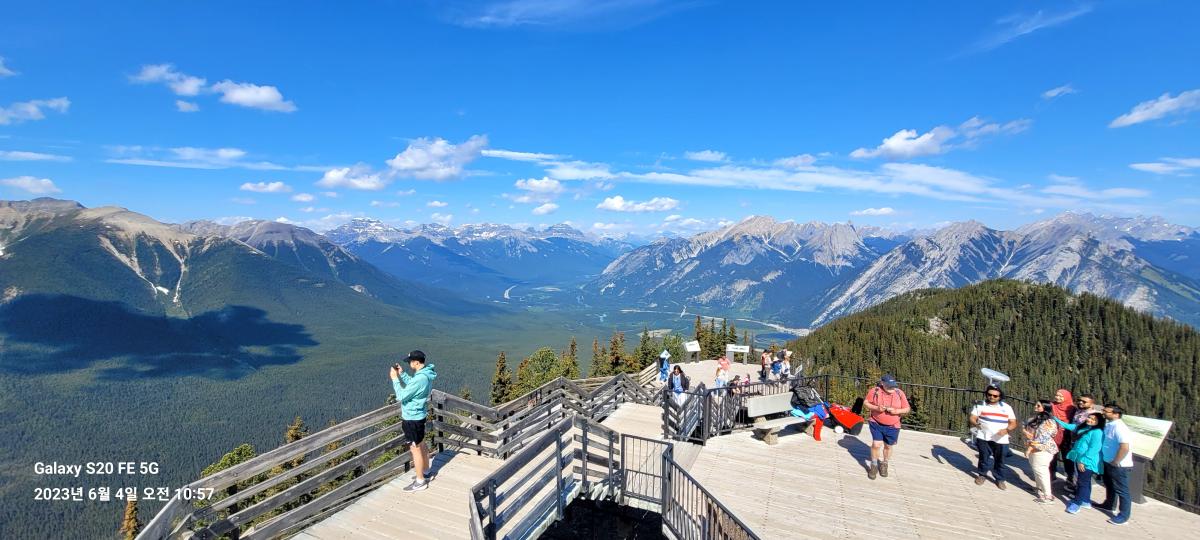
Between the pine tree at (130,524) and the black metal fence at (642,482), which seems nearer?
the black metal fence at (642,482)

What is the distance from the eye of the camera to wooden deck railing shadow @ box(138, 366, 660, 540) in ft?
21.5

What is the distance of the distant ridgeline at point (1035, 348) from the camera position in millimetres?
72625

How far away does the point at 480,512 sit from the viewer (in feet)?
20.5

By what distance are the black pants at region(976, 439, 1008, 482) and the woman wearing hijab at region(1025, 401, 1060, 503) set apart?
0.52 metres

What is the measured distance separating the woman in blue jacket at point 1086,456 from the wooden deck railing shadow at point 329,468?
30.7 ft

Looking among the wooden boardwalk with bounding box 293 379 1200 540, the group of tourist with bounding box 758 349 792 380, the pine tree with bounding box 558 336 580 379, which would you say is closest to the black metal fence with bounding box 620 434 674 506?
the wooden boardwalk with bounding box 293 379 1200 540

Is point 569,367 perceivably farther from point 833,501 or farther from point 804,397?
point 833,501

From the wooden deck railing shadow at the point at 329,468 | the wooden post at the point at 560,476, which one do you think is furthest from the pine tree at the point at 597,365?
the wooden post at the point at 560,476

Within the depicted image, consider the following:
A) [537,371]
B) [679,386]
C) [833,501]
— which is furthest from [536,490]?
[537,371]

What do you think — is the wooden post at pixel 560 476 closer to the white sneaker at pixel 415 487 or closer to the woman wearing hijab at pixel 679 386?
the white sneaker at pixel 415 487

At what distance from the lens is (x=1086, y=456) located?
27.6 feet

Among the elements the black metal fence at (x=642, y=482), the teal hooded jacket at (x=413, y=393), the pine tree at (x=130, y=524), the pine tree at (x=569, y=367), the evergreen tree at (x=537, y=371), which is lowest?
the pine tree at (x=130, y=524)

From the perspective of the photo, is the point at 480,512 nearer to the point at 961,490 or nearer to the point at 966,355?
the point at 961,490

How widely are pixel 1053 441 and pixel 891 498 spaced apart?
3002mm
